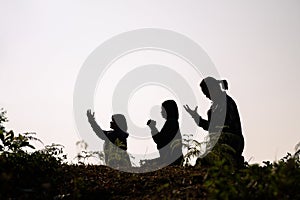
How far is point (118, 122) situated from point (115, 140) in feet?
3.06

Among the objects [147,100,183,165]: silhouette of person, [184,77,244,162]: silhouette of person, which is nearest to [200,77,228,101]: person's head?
[184,77,244,162]: silhouette of person

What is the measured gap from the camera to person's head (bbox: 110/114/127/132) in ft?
40.9

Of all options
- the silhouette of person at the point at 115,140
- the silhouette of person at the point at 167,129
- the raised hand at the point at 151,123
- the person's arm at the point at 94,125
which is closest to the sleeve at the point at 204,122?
the silhouette of person at the point at 167,129

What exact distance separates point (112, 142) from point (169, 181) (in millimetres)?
5183

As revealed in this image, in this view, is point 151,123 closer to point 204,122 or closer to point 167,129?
point 167,129

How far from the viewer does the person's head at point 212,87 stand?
1005cm

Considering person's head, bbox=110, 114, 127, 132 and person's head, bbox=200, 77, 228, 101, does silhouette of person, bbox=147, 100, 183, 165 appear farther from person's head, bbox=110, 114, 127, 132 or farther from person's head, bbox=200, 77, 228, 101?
person's head, bbox=200, 77, 228, 101

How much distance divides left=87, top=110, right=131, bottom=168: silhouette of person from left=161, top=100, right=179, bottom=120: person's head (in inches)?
48.4

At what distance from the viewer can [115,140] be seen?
1166 centimetres

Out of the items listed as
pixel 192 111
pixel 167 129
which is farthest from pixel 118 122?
pixel 192 111

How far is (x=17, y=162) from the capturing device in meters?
7.18

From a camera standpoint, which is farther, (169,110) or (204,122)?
(169,110)

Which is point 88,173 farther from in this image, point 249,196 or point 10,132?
point 249,196

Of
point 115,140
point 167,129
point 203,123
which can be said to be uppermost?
point 167,129
